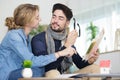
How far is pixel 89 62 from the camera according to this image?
2.06 m

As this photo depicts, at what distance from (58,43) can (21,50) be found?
36 centimetres

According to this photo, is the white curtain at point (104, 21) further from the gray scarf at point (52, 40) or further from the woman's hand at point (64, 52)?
the woman's hand at point (64, 52)

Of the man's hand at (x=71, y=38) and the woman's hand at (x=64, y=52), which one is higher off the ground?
the man's hand at (x=71, y=38)

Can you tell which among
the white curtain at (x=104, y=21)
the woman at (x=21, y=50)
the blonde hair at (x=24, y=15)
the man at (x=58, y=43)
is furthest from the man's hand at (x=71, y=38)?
the white curtain at (x=104, y=21)

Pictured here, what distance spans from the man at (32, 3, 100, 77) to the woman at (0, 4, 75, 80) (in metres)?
0.08

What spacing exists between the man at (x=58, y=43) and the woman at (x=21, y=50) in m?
0.08

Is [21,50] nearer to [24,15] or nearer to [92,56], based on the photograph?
[24,15]

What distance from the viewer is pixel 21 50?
168 cm

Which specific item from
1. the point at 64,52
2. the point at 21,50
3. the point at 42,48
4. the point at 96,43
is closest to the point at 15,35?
the point at 21,50

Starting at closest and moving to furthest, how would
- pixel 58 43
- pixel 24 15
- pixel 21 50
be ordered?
pixel 21 50 → pixel 24 15 → pixel 58 43

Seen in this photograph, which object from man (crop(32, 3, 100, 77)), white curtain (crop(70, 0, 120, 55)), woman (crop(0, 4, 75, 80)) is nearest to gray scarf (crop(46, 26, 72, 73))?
man (crop(32, 3, 100, 77))

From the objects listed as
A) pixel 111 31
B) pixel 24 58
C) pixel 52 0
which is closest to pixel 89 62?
pixel 24 58

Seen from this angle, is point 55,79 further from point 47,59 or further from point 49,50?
point 49,50

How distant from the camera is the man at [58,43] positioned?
73.1 inches
